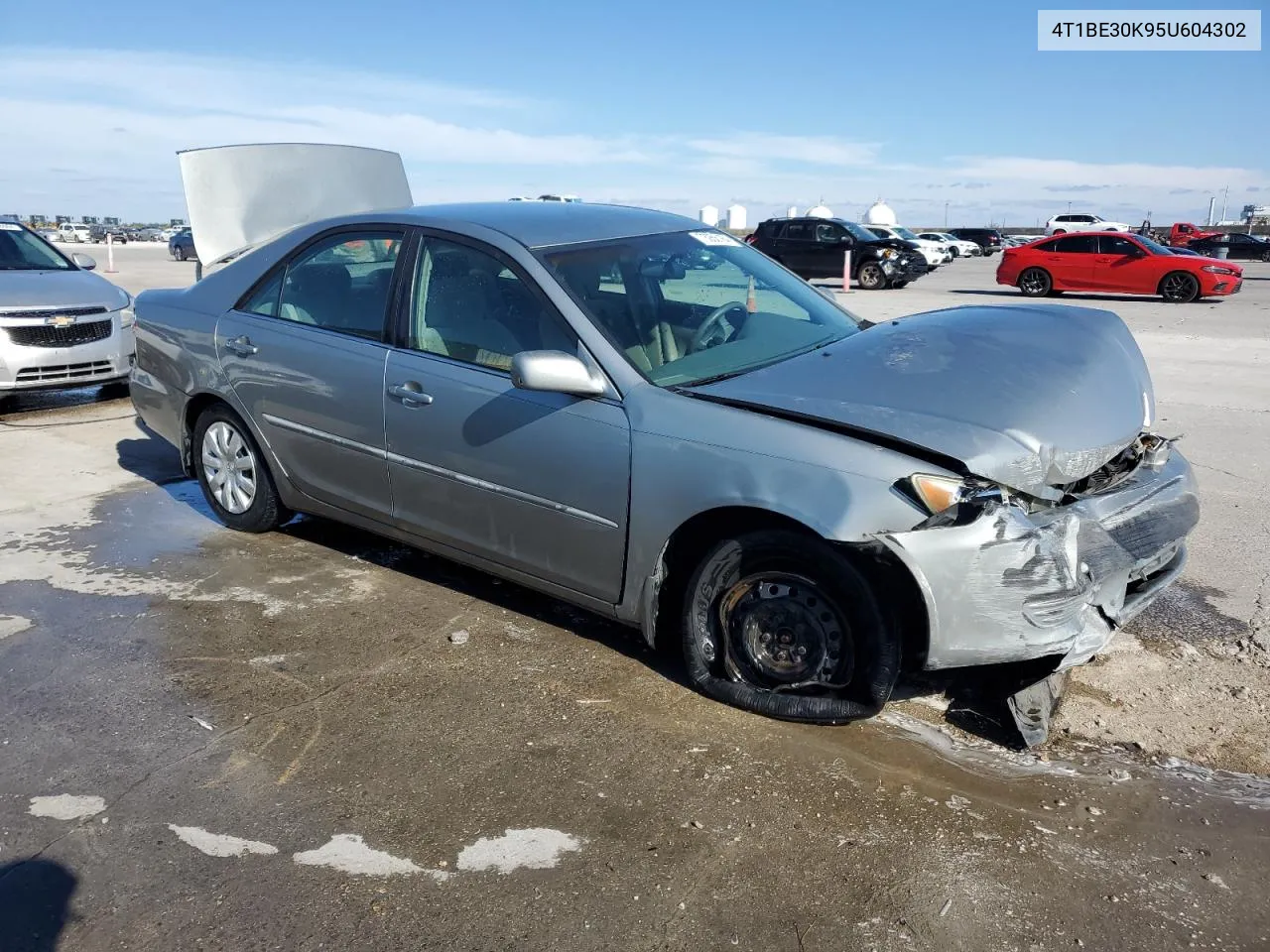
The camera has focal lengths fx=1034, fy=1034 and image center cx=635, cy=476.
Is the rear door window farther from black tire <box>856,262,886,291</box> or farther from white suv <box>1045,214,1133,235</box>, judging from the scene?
white suv <box>1045,214,1133,235</box>

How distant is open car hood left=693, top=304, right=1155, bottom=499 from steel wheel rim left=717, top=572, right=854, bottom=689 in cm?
55

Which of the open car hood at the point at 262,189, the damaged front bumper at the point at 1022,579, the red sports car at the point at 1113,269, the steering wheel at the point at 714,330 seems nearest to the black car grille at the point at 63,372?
the open car hood at the point at 262,189

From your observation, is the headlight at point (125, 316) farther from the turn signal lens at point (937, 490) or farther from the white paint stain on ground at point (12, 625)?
the turn signal lens at point (937, 490)

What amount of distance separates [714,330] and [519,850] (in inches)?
83.8

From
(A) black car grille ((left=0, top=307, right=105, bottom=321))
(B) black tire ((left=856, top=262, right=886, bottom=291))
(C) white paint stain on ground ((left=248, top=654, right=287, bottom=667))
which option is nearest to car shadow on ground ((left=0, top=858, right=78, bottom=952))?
(C) white paint stain on ground ((left=248, top=654, right=287, bottom=667))

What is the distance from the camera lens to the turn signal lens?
301 cm

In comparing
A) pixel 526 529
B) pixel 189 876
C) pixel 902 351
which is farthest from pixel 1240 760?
pixel 189 876

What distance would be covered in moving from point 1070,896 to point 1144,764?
795 mm

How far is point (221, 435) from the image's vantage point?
5.23 m

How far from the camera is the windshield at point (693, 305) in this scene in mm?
3803

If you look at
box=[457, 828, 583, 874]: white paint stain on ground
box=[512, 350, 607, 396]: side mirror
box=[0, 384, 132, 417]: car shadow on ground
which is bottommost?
box=[457, 828, 583, 874]: white paint stain on ground

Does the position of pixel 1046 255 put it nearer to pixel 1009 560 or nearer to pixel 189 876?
pixel 1009 560

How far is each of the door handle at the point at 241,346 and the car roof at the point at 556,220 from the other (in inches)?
40.5

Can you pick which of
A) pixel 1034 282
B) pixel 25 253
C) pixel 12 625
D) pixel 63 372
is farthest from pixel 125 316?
pixel 1034 282
